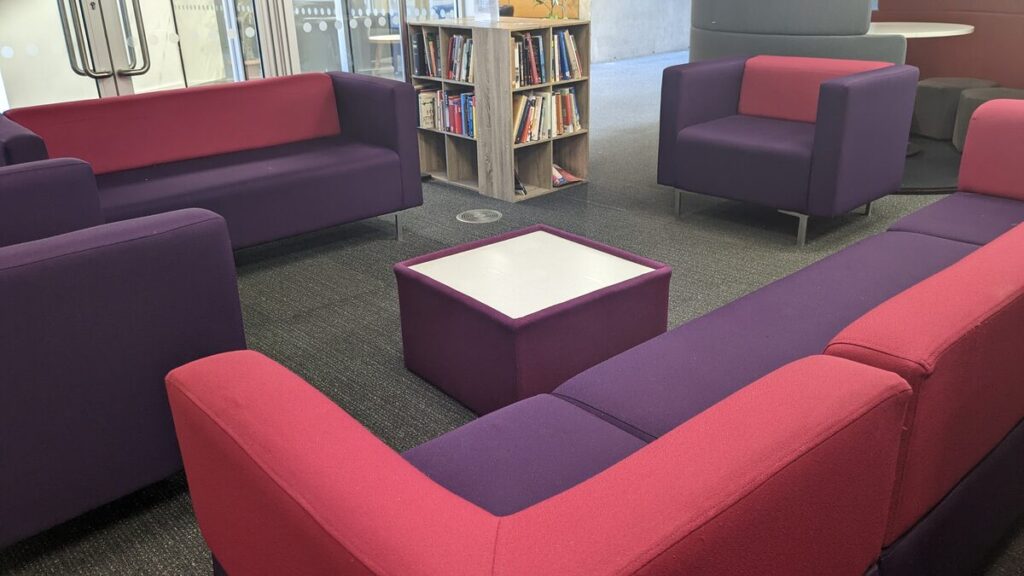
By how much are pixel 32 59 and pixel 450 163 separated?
231cm

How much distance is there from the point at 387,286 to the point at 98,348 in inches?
65.8

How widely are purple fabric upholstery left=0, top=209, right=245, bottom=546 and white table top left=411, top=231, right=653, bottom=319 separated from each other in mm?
767

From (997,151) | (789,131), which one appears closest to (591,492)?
(997,151)

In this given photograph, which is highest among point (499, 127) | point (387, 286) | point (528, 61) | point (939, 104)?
point (528, 61)

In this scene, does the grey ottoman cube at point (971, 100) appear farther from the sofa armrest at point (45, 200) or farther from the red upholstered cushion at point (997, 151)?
the sofa armrest at point (45, 200)

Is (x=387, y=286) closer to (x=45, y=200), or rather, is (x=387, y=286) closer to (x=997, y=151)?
(x=45, y=200)

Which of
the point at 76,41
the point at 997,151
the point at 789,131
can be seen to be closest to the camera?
the point at 997,151

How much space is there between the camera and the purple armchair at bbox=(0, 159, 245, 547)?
1705 millimetres

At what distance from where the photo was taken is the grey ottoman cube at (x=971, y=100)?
4984mm

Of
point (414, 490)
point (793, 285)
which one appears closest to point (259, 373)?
point (414, 490)

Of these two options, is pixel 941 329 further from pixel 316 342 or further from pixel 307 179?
pixel 307 179

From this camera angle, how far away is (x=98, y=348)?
5.92 ft

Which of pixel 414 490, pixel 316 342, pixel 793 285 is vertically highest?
pixel 414 490

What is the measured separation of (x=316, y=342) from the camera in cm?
292
